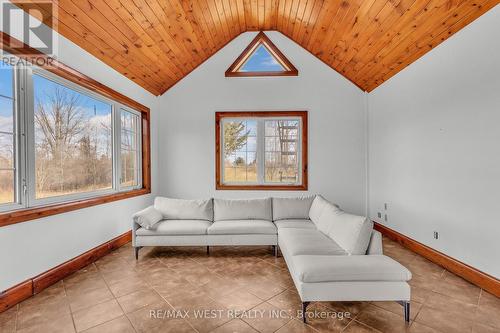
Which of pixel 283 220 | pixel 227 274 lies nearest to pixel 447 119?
pixel 283 220

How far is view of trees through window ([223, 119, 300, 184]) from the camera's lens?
16.4ft

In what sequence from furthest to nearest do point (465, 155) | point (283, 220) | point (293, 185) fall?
1. point (293, 185)
2. point (283, 220)
3. point (465, 155)

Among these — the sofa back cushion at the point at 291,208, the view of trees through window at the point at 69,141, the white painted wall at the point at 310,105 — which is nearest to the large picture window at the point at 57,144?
the view of trees through window at the point at 69,141

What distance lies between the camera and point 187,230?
3314 millimetres

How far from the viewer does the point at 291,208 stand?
150 inches

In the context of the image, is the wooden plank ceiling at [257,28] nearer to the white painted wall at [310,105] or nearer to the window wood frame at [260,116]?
the white painted wall at [310,105]

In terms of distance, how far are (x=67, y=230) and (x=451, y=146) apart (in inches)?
176

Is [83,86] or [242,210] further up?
[83,86]

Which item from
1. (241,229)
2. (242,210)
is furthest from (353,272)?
(242,210)

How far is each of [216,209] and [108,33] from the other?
8.70ft

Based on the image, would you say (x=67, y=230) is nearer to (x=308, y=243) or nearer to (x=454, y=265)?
(x=308, y=243)

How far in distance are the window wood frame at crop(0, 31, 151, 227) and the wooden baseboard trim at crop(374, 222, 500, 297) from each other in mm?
4290

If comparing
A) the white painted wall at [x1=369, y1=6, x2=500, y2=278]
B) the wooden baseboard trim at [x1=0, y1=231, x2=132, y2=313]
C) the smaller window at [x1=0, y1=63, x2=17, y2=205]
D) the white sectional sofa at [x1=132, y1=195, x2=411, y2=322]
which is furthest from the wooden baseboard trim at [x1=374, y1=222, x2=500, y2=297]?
the smaller window at [x1=0, y1=63, x2=17, y2=205]

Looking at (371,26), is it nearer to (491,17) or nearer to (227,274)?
(491,17)
